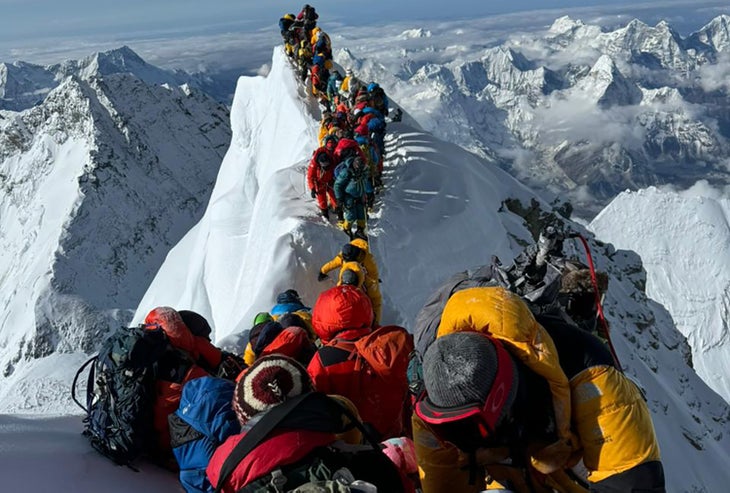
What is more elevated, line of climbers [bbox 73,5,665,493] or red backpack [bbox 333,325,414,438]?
line of climbers [bbox 73,5,665,493]

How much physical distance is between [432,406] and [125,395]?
9.29 ft

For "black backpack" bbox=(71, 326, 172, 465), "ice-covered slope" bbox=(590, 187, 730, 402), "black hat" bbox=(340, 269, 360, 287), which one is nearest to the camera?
"black backpack" bbox=(71, 326, 172, 465)

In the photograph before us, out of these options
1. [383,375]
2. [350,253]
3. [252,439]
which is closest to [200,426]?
[252,439]

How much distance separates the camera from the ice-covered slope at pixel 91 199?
9950 centimetres

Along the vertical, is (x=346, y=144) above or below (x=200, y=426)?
above

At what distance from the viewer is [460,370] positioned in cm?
274

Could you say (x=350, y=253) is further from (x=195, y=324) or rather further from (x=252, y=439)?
(x=252, y=439)

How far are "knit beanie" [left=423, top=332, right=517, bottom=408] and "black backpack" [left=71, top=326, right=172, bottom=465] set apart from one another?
107 inches

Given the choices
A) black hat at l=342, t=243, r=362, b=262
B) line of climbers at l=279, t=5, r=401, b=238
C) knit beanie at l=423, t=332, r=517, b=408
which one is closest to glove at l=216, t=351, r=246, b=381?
knit beanie at l=423, t=332, r=517, b=408

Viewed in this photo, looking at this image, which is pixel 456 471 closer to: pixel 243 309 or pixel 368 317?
pixel 368 317

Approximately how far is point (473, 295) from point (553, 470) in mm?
1125

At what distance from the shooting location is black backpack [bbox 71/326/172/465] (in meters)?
4.39

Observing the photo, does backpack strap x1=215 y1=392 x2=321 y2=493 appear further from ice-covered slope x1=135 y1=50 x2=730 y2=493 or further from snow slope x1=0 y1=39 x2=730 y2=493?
ice-covered slope x1=135 y1=50 x2=730 y2=493

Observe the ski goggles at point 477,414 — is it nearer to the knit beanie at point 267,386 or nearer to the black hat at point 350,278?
the knit beanie at point 267,386
